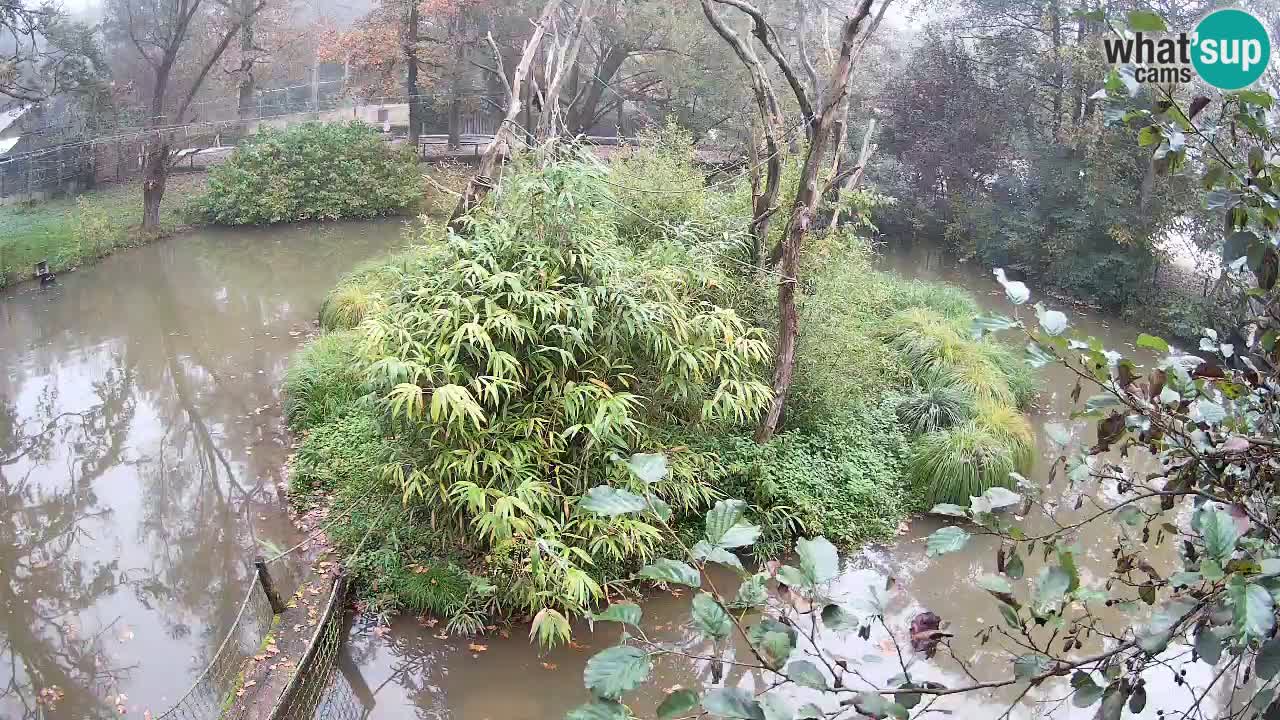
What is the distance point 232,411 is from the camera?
7.02m

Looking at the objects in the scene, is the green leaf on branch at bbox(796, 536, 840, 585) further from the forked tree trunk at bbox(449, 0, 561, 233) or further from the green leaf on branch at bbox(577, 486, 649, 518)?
the forked tree trunk at bbox(449, 0, 561, 233)

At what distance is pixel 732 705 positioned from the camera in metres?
0.88

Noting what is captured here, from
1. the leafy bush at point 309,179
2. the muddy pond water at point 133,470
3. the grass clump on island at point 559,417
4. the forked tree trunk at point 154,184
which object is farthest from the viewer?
the leafy bush at point 309,179

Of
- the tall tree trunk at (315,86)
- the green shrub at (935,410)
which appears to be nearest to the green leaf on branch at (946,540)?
the green shrub at (935,410)

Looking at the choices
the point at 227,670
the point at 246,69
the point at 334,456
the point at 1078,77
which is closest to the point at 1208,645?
the point at 227,670

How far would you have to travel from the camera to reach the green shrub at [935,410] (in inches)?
244

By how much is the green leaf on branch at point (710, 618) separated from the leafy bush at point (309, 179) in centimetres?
1317

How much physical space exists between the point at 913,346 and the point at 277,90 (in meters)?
13.6

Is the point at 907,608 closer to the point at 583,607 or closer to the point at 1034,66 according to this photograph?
the point at 583,607

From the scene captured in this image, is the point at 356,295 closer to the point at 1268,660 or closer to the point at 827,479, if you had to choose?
the point at 827,479

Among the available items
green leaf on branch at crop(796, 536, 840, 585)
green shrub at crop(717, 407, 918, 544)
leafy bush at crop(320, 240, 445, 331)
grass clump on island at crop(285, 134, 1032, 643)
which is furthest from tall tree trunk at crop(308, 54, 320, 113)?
green leaf on branch at crop(796, 536, 840, 585)

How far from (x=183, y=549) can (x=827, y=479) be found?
3863 millimetres

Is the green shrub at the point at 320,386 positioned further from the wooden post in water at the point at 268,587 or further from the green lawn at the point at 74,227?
the green lawn at the point at 74,227

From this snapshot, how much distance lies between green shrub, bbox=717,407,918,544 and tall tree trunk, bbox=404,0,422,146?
10790 millimetres
